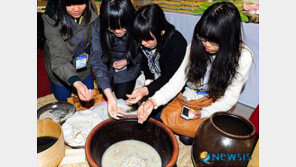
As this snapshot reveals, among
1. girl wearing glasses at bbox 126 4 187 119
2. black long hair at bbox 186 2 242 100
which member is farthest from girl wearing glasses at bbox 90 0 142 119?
black long hair at bbox 186 2 242 100

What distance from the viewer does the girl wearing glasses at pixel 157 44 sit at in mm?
1212

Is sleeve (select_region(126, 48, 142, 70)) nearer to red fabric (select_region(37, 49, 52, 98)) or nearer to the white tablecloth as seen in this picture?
the white tablecloth

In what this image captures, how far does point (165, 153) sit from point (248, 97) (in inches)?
57.5

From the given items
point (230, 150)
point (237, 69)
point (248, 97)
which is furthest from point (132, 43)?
point (248, 97)

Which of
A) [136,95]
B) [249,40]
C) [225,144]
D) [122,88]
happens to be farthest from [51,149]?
[249,40]

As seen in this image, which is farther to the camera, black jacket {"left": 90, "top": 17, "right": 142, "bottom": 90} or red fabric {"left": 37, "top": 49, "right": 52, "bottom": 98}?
red fabric {"left": 37, "top": 49, "right": 52, "bottom": 98}

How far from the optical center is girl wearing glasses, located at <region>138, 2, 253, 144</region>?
1.05m

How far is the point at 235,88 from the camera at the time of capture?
1227mm

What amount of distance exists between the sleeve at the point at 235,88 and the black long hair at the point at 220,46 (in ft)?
0.10

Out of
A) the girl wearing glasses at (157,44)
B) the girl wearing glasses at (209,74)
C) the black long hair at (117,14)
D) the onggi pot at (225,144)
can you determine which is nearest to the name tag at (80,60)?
the black long hair at (117,14)

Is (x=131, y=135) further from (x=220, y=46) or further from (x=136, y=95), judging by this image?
(x=220, y=46)

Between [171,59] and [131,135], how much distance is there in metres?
0.59

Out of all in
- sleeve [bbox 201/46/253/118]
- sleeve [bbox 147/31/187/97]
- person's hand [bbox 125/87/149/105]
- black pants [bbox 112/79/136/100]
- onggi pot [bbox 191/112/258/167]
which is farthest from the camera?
black pants [bbox 112/79/136/100]

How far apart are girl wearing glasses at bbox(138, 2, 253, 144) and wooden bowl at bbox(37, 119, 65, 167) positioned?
1.37 ft
